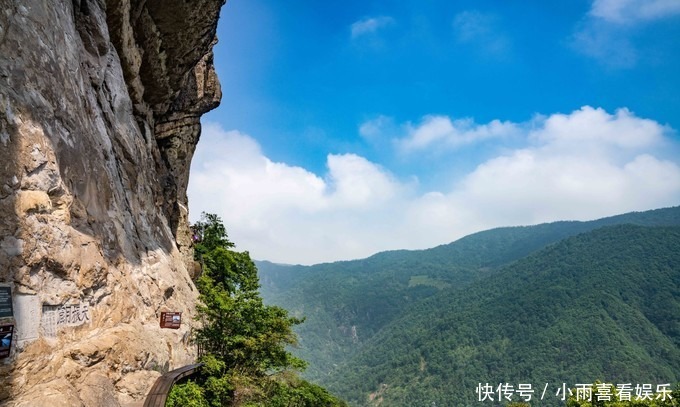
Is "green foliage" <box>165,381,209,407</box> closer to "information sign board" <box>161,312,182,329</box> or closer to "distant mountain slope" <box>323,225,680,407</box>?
"information sign board" <box>161,312,182,329</box>

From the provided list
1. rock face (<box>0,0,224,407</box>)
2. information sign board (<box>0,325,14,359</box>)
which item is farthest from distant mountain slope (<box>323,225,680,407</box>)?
information sign board (<box>0,325,14,359</box>)

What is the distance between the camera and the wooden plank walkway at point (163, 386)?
1138 centimetres

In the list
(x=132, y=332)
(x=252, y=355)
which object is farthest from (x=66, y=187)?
(x=252, y=355)

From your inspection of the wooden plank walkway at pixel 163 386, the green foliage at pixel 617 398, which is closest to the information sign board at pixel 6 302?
the wooden plank walkway at pixel 163 386

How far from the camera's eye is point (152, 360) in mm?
13898

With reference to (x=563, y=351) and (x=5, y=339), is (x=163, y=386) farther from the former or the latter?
(x=563, y=351)

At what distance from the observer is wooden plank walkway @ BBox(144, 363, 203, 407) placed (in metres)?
11.4

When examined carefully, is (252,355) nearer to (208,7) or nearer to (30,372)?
(30,372)

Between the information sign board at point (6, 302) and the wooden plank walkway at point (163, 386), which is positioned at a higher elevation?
the information sign board at point (6, 302)

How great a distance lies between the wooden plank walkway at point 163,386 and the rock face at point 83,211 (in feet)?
1.40

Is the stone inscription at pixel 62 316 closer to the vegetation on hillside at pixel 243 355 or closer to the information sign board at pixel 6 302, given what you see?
the information sign board at pixel 6 302

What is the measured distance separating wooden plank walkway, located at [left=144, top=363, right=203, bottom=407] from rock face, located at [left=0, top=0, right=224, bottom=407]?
1.40 ft

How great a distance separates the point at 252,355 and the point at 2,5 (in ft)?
48.9

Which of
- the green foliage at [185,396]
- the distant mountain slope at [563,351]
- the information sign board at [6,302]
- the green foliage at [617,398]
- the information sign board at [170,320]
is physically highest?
the information sign board at [6,302]
